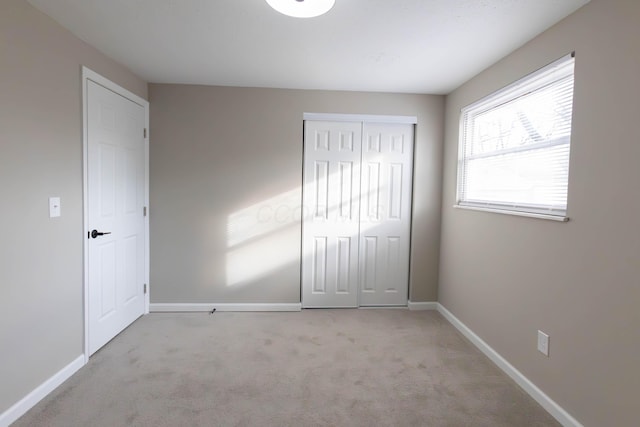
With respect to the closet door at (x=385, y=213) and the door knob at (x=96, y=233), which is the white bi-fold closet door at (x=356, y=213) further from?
the door knob at (x=96, y=233)

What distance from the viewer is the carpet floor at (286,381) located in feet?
6.56

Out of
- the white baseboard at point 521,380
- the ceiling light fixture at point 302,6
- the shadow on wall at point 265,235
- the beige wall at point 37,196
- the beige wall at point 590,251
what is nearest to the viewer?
the beige wall at point 590,251

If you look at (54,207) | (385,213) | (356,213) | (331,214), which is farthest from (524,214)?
(54,207)

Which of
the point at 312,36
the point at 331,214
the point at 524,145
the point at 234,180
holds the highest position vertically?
the point at 312,36

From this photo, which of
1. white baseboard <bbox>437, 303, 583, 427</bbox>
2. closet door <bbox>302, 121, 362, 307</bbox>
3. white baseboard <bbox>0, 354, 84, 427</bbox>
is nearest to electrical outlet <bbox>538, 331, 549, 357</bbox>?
white baseboard <bbox>437, 303, 583, 427</bbox>

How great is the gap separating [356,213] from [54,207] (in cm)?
260

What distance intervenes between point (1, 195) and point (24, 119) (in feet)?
1.52

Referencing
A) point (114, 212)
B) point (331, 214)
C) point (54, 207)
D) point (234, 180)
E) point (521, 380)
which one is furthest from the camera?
point (331, 214)

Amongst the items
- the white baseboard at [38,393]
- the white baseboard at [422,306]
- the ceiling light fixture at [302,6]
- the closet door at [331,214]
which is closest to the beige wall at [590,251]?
the white baseboard at [422,306]

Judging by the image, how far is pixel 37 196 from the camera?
6.79 ft

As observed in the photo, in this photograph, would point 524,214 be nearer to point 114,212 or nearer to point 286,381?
point 286,381

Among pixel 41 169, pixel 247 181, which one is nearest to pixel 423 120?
pixel 247 181

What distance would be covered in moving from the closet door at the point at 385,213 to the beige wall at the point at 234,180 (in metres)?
0.18

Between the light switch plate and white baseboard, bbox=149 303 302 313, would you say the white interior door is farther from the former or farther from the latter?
the light switch plate
